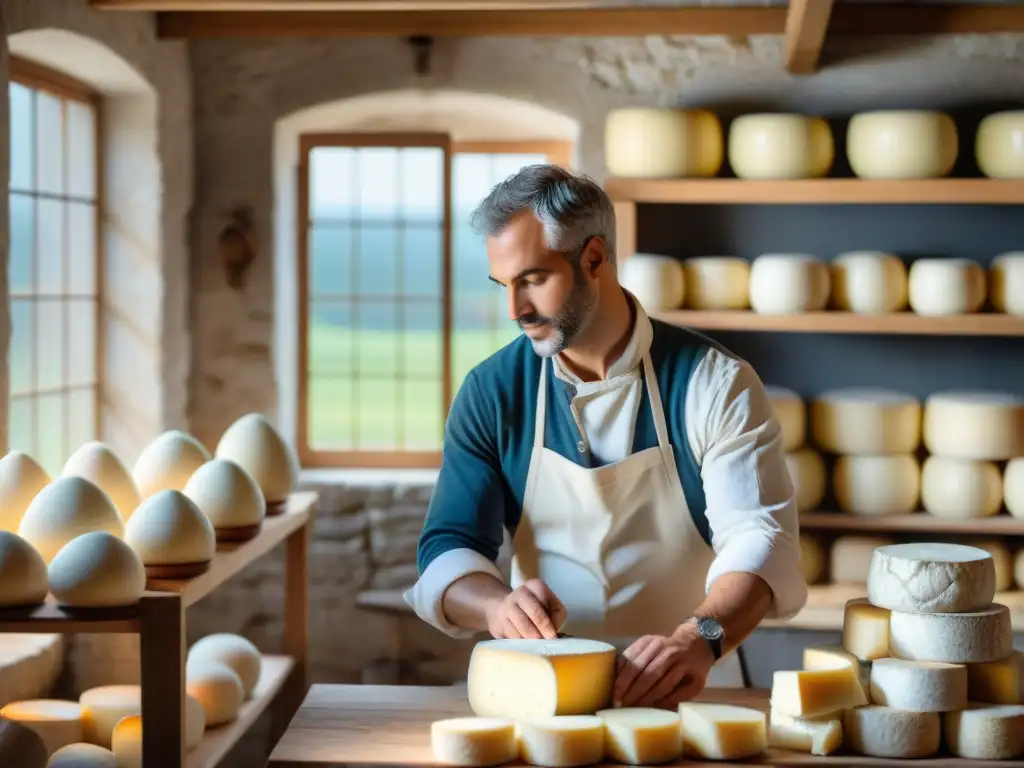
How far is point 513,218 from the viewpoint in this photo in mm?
2115

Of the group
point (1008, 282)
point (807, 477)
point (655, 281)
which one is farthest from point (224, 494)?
point (1008, 282)

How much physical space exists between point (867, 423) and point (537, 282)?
2033 millimetres

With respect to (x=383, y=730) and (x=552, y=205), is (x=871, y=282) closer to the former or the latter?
(x=552, y=205)

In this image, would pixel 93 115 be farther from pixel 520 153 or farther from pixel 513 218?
pixel 513 218

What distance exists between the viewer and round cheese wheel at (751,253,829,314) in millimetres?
3816

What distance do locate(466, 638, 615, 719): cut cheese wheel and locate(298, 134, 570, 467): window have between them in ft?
8.85

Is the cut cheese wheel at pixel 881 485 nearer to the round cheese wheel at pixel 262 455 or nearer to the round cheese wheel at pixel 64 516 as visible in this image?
the round cheese wheel at pixel 262 455

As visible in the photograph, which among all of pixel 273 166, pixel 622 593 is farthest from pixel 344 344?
pixel 622 593

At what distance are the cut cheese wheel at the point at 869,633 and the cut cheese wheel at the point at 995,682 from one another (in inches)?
4.8

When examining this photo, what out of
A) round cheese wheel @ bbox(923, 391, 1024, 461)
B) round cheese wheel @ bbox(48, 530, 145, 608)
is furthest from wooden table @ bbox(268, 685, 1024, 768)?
round cheese wheel @ bbox(923, 391, 1024, 461)

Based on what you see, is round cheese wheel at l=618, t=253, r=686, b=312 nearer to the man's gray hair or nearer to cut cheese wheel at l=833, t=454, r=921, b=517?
cut cheese wheel at l=833, t=454, r=921, b=517

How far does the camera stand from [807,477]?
12.8ft

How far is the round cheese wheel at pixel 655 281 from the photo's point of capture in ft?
12.6

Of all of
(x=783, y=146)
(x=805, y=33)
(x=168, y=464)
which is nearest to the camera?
(x=168, y=464)
